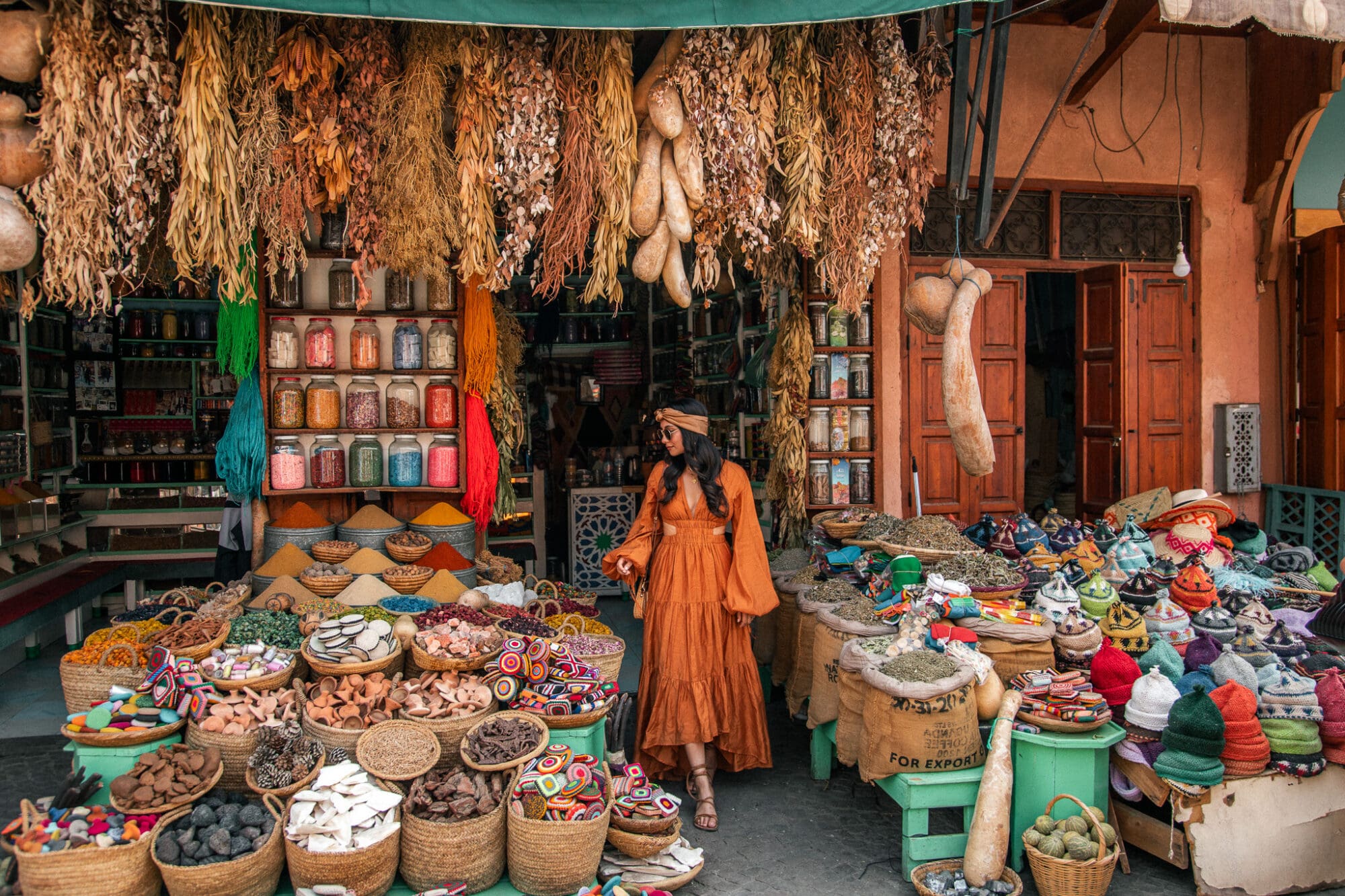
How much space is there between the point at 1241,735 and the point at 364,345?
13.2ft

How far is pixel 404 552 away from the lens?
182 inches

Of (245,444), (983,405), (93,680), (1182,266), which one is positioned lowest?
(93,680)

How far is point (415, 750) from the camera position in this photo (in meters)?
3.16

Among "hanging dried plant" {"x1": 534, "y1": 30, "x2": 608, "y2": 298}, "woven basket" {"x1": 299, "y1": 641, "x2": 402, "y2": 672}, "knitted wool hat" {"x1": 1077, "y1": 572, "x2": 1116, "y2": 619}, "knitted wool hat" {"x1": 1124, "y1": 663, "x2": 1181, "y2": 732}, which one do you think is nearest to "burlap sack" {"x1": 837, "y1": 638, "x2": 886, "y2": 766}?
"knitted wool hat" {"x1": 1124, "y1": 663, "x2": 1181, "y2": 732}

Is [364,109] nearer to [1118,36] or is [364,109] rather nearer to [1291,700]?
[1291,700]

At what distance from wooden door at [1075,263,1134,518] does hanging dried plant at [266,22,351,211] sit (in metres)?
4.36

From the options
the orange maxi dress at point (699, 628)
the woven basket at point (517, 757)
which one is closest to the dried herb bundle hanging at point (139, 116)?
the woven basket at point (517, 757)

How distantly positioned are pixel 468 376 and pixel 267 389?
0.96 meters

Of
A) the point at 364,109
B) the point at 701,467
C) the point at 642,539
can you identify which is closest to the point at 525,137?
the point at 364,109

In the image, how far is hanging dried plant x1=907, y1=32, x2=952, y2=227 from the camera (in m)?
3.93

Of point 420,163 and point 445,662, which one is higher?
point 420,163

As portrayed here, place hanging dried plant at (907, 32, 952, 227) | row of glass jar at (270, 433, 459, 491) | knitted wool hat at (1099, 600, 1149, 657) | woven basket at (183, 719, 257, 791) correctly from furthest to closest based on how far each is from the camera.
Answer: row of glass jar at (270, 433, 459, 491) < hanging dried plant at (907, 32, 952, 227) < knitted wool hat at (1099, 600, 1149, 657) < woven basket at (183, 719, 257, 791)

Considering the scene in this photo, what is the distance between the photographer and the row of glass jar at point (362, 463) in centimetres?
472

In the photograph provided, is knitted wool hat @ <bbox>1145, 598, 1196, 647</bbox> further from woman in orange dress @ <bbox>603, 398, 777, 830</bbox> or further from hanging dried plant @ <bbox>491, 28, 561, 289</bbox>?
hanging dried plant @ <bbox>491, 28, 561, 289</bbox>
